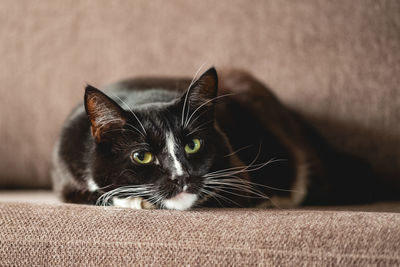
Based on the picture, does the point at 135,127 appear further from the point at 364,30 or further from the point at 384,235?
the point at 364,30

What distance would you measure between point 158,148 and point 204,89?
0.23 metres

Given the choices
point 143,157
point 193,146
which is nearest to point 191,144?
point 193,146

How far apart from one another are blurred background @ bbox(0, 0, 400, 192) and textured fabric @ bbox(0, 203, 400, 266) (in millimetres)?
711

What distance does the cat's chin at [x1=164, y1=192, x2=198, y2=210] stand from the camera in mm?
1099

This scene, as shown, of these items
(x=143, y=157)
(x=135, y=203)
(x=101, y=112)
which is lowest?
(x=135, y=203)

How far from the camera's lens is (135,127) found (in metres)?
1.15

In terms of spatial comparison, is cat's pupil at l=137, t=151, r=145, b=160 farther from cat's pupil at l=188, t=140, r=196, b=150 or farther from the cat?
cat's pupil at l=188, t=140, r=196, b=150

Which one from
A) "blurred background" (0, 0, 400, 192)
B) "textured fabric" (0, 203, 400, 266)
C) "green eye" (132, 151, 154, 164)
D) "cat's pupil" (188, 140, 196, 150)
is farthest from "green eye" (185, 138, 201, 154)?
"blurred background" (0, 0, 400, 192)

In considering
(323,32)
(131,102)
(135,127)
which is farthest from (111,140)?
(323,32)

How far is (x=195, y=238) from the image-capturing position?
904mm

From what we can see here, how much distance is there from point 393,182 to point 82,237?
3.64ft

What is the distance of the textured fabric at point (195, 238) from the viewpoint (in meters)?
0.85

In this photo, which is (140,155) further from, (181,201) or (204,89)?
(204,89)

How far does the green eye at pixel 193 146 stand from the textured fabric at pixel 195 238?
22 centimetres
